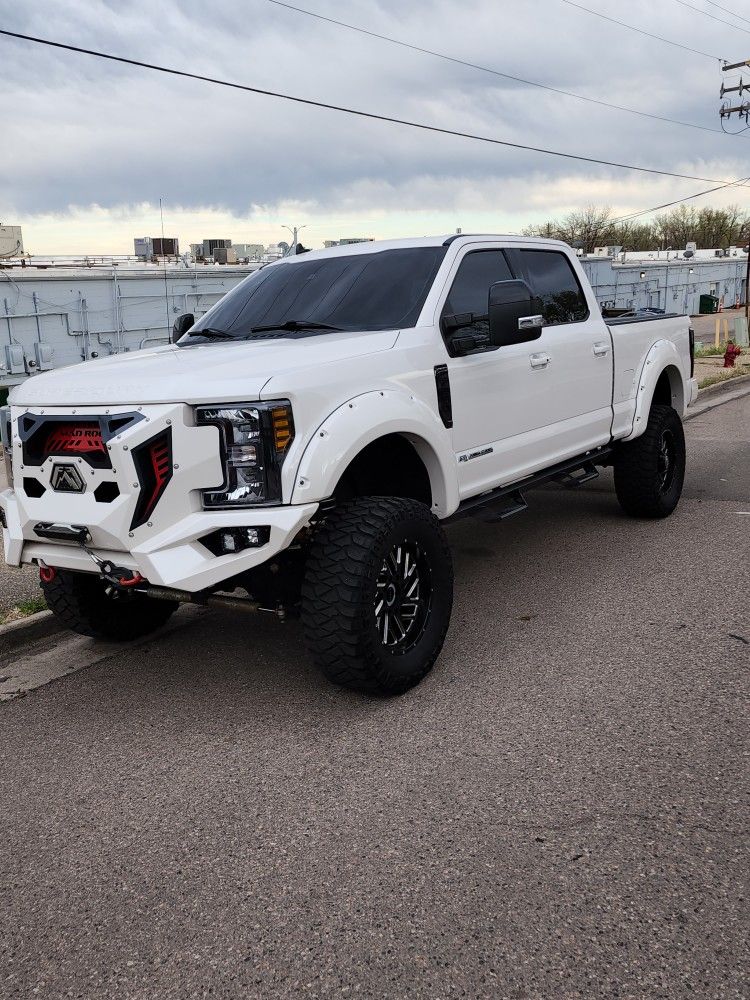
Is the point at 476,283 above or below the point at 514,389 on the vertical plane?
above

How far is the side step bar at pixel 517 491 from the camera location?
5.27m

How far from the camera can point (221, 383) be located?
3.87m

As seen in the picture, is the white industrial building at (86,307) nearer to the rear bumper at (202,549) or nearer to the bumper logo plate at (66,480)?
the bumper logo plate at (66,480)

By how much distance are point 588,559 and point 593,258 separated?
58.4 m

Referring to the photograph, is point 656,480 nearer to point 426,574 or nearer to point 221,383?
point 426,574

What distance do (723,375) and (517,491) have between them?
1388 centimetres

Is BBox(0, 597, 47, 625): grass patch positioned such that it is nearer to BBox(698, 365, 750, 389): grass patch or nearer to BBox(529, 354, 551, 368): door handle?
BBox(529, 354, 551, 368): door handle

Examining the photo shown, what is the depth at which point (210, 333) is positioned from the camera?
5484mm

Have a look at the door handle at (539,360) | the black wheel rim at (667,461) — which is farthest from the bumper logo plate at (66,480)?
the black wheel rim at (667,461)

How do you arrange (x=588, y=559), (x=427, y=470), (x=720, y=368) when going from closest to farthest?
(x=427, y=470), (x=588, y=559), (x=720, y=368)

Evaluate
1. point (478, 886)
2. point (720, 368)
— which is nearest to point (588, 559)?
point (478, 886)

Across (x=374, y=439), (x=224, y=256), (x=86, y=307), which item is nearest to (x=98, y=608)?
(x=374, y=439)

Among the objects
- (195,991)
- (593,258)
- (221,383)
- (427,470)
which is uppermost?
(593,258)

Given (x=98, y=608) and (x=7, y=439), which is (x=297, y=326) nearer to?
(x=7, y=439)
